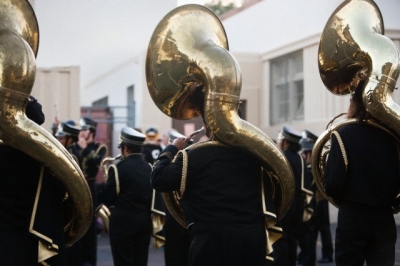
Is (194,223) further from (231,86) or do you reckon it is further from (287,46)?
(287,46)

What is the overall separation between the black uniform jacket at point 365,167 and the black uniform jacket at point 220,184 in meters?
0.73

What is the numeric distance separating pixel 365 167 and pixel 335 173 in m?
0.20

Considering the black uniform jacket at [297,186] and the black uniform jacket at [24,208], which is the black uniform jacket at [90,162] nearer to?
the black uniform jacket at [297,186]

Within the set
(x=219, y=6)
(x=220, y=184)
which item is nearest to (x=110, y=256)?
(x=220, y=184)

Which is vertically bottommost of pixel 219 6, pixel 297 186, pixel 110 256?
pixel 110 256

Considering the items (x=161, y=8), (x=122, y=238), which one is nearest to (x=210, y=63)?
(x=122, y=238)

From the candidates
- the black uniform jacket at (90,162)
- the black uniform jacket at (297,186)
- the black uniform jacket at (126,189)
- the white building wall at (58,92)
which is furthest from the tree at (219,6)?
the black uniform jacket at (126,189)

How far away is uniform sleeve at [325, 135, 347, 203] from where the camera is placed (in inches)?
204

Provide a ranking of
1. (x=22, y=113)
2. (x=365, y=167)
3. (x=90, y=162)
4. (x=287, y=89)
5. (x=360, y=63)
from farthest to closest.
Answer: (x=287, y=89), (x=90, y=162), (x=360, y=63), (x=365, y=167), (x=22, y=113)

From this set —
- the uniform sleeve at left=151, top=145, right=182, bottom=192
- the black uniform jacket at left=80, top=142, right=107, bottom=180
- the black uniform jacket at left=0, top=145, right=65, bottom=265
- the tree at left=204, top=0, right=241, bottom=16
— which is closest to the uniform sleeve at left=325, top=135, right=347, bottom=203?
the uniform sleeve at left=151, top=145, right=182, bottom=192

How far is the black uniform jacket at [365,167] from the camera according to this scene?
5.16 m

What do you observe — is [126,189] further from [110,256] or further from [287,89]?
[287,89]

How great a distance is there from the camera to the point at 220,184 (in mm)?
4637

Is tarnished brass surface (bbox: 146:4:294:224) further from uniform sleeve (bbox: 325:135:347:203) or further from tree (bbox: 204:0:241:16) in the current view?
tree (bbox: 204:0:241:16)
